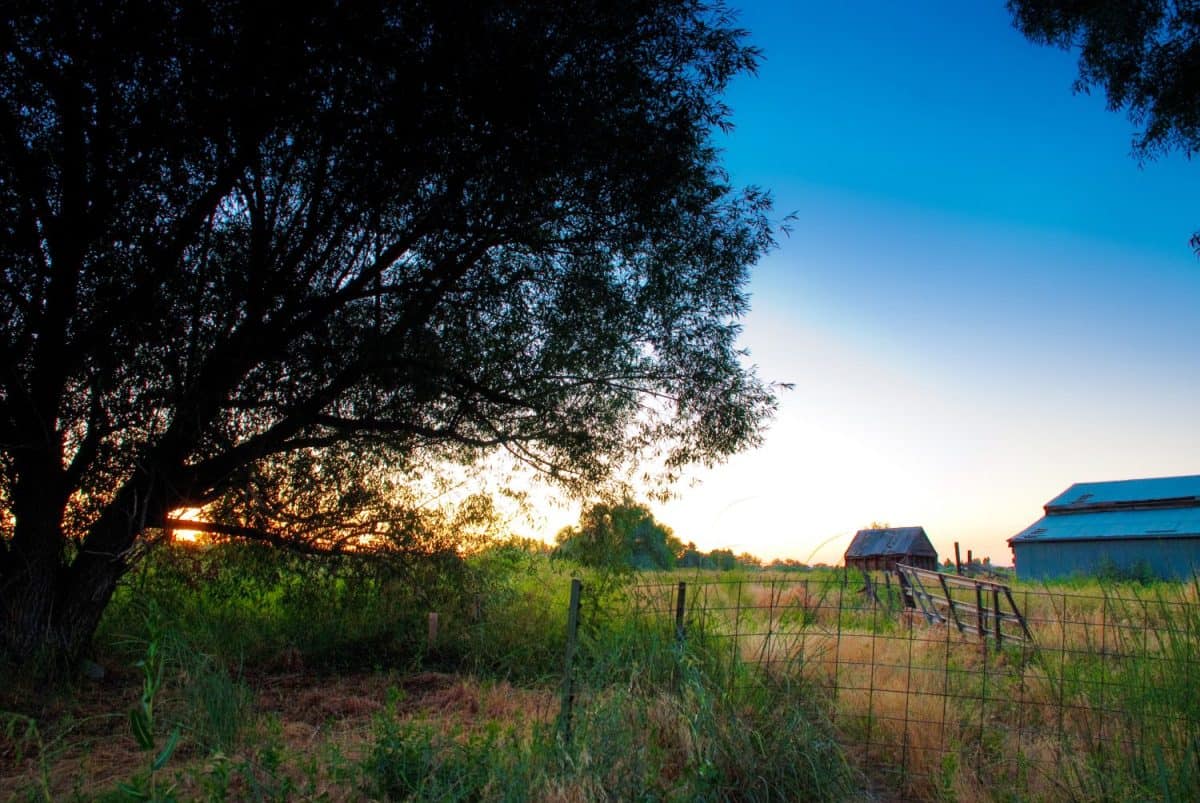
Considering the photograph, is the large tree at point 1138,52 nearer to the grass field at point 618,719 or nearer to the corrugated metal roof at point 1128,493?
the grass field at point 618,719

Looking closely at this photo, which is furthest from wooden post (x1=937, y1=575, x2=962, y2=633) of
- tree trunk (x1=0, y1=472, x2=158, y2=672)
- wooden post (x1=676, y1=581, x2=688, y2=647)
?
tree trunk (x1=0, y1=472, x2=158, y2=672)

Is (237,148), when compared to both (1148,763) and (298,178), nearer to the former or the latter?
(298,178)

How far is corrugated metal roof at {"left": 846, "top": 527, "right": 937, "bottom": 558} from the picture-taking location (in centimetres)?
2836

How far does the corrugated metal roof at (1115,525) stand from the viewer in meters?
23.4

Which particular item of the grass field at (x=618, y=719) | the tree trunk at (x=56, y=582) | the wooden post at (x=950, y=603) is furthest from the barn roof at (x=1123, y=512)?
the tree trunk at (x=56, y=582)

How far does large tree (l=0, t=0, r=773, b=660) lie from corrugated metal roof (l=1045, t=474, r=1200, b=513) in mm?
23974

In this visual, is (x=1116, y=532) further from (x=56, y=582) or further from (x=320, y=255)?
(x=56, y=582)

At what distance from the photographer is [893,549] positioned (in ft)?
93.1

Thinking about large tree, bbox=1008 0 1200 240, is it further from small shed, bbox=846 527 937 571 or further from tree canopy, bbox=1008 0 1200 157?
small shed, bbox=846 527 937 571

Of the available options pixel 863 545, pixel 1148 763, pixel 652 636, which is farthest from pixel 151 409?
pixel 863 545

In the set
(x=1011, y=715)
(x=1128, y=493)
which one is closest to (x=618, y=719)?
A: (x=1011, y=715)

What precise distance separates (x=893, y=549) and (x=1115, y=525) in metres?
6.91

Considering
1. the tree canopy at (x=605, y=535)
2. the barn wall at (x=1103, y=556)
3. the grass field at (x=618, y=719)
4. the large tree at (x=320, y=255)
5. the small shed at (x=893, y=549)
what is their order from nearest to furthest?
the grass field at (x=618, y=719)
the large tree at (x=320, y=255)
the tree canopy at (x=605, y=535)
the barn wall at (x=1103, y=556)
the small shed at (x=893, y=549)

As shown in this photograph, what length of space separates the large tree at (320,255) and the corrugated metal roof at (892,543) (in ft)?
72.9
